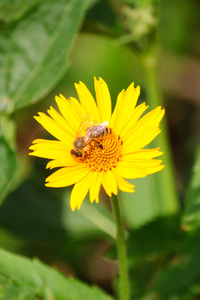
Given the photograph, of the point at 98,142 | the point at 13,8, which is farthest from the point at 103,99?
the point at 13,8

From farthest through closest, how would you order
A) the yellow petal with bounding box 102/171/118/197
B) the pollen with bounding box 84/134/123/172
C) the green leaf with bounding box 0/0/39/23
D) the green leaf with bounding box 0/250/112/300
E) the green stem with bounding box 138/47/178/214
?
the green stem with bounding box 138/47/178/214
the green leaf with bounding box 0/0/39/23
the green leaf with bounding box 0/250/112/300
the pollen with bounding box 84/134/123/172
the yellow petal with bounding box 102/171/118/197

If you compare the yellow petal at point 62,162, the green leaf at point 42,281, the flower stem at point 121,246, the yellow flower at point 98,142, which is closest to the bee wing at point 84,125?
the yellow flower at point 98,142

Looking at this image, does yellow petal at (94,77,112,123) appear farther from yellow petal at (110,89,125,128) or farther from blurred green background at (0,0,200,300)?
blurred green background at (0,0,200,300)

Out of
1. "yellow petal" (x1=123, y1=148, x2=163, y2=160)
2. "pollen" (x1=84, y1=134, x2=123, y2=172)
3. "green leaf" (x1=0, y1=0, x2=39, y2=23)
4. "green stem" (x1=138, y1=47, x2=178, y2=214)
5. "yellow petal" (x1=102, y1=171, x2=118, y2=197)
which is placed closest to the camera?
"yellow petal" (x1=102, y1=171, x2=118, y2=197)

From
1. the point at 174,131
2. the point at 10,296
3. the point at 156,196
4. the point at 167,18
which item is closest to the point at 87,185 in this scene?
the point at 10,296

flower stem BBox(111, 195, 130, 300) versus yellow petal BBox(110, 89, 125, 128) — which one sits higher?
yellow petal BBox(110, 89, 125, 128)

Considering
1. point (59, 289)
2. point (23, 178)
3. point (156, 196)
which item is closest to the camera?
point (59, 289)

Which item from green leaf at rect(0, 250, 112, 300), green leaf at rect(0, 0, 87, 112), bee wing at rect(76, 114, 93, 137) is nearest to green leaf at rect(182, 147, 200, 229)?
green leaf at rect(0, 250, 112, 300)

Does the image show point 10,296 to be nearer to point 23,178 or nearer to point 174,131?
point 23,178
